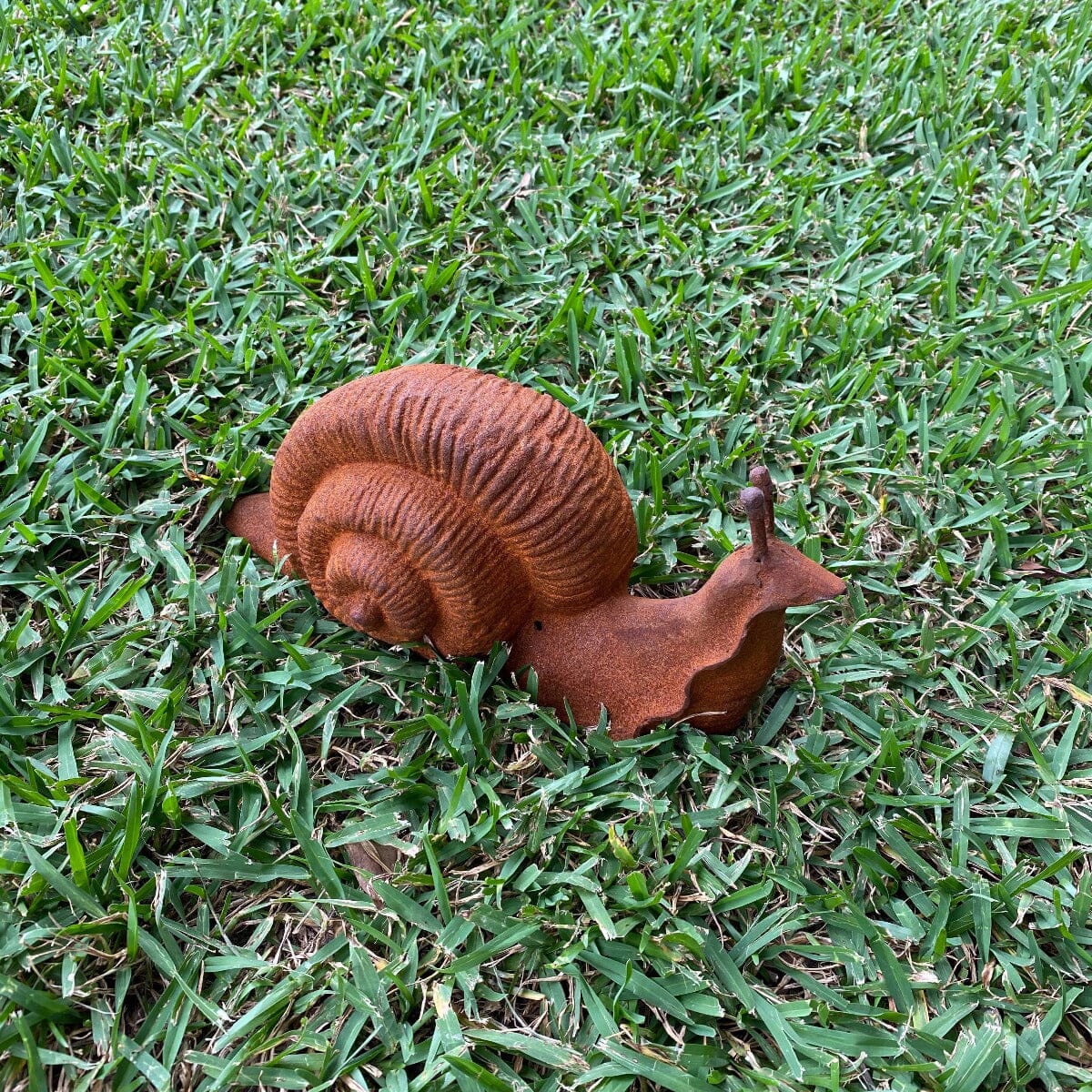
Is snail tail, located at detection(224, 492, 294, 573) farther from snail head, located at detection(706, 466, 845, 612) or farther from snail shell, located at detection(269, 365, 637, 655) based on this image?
snail head, located at detection(706, 466, 845, 612)

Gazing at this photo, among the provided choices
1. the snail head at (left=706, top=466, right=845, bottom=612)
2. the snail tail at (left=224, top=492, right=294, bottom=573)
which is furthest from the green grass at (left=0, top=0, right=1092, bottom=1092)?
the snail head at (left=706, top=466, right=845, bottom=612)

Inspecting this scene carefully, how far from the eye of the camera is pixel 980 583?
1935 mm

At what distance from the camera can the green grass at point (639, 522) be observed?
141cm

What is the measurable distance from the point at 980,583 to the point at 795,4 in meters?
2.02

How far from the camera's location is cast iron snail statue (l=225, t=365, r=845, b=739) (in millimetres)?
1487

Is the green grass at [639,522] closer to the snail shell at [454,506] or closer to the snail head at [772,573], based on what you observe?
the snail shell at [454,506]

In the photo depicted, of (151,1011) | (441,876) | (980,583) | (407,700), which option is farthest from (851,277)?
(151,1011)

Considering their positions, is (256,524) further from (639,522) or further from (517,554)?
(639,522)

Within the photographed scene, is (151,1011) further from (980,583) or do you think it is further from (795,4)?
(795,4)

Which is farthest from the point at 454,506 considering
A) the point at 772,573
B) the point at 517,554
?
the point at 772,573

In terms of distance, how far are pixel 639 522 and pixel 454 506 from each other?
0.51 m

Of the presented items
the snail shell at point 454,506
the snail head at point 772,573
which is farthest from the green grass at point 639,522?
the snail head at point 772,573

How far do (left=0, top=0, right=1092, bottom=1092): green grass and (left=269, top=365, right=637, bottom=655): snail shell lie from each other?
17 cm

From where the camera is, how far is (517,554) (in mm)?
1566
